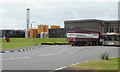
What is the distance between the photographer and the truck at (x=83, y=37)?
161 feet

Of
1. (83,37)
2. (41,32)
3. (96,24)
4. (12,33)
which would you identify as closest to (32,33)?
(41,32)

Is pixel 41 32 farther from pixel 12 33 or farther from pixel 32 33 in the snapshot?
pixel 12 33

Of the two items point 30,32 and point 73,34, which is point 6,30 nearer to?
point 30,32

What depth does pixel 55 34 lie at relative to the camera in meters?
124

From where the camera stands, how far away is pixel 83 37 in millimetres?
50750

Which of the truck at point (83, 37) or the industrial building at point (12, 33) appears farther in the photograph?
the industrial building at point (12, 33)

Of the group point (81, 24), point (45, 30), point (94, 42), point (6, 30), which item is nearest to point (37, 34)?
point (45, 30)

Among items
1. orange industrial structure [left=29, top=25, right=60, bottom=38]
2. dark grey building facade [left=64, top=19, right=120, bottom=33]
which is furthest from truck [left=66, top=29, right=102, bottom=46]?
dark grey building facade [left=64, top=19, right=120, bottom=33]

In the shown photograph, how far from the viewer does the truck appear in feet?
161

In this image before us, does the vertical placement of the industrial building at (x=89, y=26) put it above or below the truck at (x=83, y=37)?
above

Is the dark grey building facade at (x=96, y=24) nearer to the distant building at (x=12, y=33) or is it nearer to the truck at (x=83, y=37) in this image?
the distant building at (x=12, y=33)

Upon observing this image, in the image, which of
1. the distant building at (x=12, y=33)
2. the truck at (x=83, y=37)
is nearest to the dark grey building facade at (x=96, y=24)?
the distant building at (x=12, y=33)

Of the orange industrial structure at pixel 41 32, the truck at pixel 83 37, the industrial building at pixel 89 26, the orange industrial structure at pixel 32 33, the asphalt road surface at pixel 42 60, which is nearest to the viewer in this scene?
the asphalt road surface at pixel 42 60

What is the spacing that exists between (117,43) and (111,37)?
1663mm
